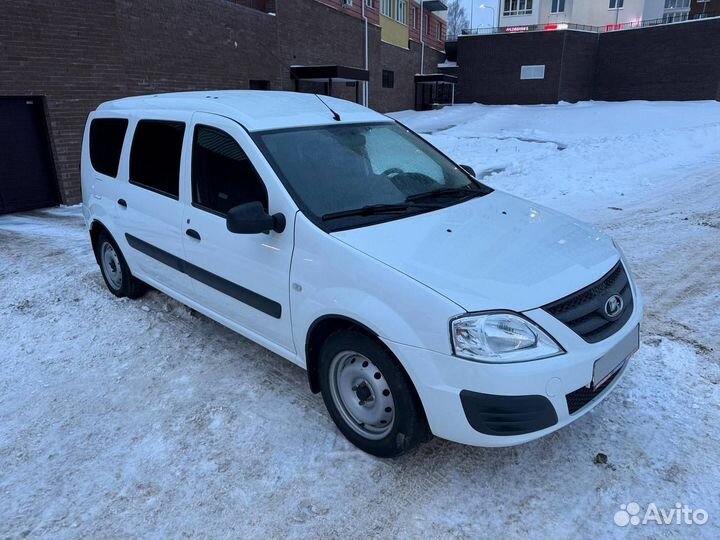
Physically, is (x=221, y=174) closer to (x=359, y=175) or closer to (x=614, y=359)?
(x=359, y=175)

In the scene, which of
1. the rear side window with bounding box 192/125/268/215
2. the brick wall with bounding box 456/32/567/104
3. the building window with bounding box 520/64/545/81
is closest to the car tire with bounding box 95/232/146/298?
the rear side window with bounding box 192/125/268/215

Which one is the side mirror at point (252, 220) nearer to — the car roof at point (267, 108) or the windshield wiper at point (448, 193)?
the car roof at point (267, 108)

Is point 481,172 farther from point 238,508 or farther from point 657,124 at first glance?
point 657,124

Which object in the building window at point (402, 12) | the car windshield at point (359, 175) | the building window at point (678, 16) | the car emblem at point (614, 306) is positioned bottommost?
the car emblem at point (614, 306)

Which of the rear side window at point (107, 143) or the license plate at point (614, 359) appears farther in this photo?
the rear side window at point (107, 143)

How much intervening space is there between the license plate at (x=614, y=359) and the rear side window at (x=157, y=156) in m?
3.07

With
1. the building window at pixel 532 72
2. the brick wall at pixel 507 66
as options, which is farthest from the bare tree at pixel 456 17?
the building window at pixel 532 72

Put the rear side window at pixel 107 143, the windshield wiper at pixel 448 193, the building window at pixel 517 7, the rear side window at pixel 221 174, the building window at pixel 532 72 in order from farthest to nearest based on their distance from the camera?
the building window at pixel 517 7
the building window at pixel 532 72
the rear side window at pixel 107 143
the windshield wiper at pixel 448 193
the rear side window at pixel 221 174

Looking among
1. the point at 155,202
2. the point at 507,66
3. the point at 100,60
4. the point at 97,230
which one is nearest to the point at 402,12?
the point at 507,66

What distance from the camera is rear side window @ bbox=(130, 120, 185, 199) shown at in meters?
3.99

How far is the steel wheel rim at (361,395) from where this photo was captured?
281cm

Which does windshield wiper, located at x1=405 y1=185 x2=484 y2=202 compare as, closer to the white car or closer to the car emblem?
the white car

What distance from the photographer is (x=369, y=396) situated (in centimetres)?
291

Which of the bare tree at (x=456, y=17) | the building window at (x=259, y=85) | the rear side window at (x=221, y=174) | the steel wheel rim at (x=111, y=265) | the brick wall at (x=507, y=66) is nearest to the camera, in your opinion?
the rear side window at (x=221, y=174)
